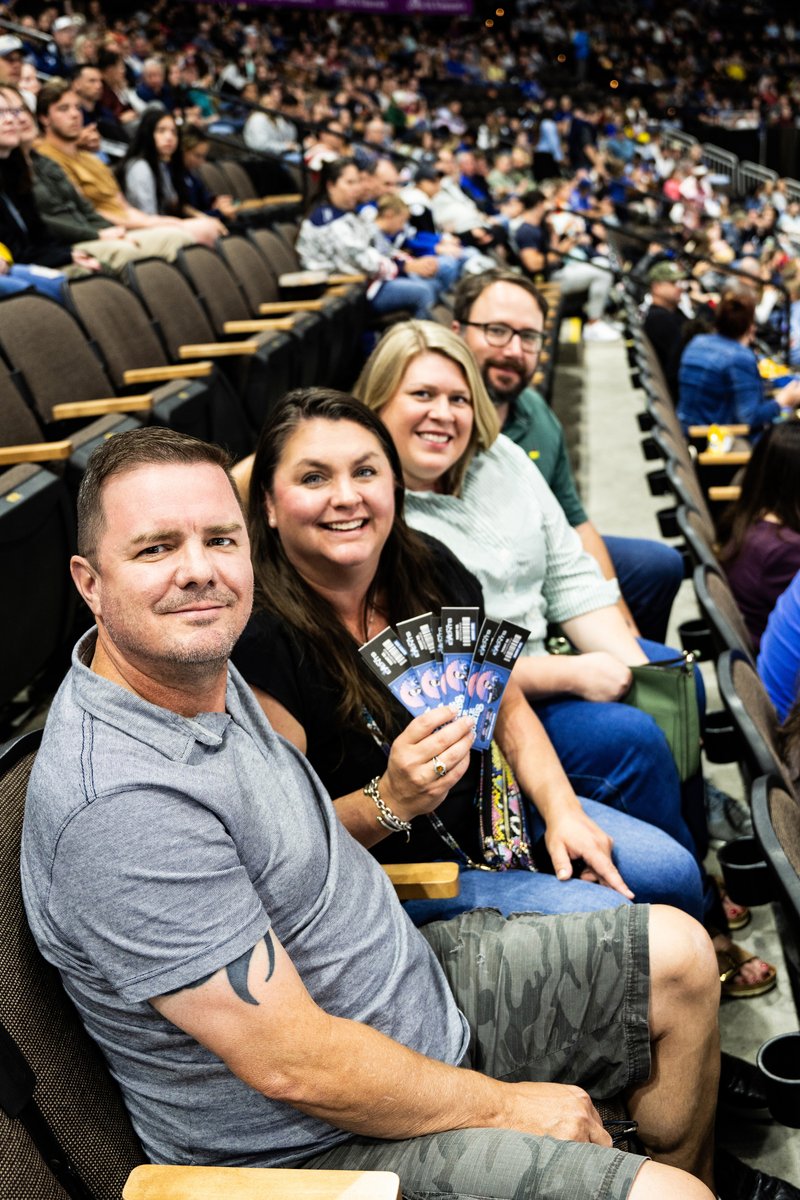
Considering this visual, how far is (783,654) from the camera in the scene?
6.98 feet

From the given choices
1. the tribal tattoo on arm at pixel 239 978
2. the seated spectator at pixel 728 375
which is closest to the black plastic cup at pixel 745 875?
the tribal tattoo on arm at pixel 239 978

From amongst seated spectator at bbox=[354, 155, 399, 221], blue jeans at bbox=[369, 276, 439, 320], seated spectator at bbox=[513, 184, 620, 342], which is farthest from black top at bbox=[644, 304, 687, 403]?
seated spectator at bbox=[513, 184, 620, 342]

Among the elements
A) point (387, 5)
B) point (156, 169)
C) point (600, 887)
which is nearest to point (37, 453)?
point (600, 887)

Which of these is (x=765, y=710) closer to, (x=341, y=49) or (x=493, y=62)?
(x=341, y=49)

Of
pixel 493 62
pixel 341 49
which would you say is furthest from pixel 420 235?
pixel 493 62

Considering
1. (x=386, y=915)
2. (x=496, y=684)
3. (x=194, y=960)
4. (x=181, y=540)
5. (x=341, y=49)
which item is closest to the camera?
(x=194, y=960)

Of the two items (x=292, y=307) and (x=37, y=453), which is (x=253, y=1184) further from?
(x=292, y=307)

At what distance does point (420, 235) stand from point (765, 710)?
4835mm

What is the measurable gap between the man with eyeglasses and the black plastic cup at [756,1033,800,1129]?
99 cm

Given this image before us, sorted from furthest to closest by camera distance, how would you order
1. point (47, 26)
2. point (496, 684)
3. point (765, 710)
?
point (47, 26) < point (765, 710) < point (496, 684)

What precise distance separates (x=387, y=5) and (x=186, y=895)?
50.1ft

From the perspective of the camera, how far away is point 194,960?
36.8 inches

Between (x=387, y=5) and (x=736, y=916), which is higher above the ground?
(x=387, y=5)

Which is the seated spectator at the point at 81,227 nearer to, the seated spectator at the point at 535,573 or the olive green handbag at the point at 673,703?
the seated spectator at the point at 535,573
